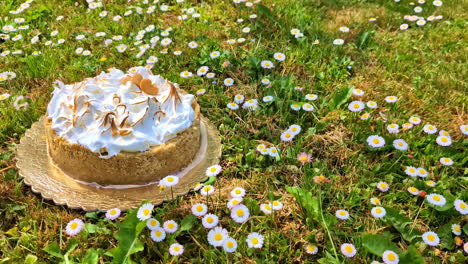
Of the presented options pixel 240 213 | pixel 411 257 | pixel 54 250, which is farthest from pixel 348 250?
pixel 54 250

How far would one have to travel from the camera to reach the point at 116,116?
7.50 ft

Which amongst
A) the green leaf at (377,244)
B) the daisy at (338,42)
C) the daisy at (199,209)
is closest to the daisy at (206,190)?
the daisy at (199,209)

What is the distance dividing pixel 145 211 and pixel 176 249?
9.3 inches

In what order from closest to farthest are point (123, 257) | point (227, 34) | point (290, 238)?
point (123, 257) → point (290, 238) → point (227, 34)

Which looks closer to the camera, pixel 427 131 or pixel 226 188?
pixel 226 188

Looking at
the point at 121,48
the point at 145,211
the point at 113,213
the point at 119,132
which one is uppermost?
the point at 119,132

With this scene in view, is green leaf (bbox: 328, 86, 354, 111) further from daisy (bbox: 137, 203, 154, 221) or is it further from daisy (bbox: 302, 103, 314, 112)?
daisy (bbox: 137, 203, 154, 221)

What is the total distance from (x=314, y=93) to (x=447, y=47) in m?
1.43

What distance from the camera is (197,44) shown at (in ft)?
12.1

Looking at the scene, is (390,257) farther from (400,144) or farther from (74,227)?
(74,227)

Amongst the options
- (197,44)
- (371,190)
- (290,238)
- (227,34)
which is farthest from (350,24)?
(290,238)

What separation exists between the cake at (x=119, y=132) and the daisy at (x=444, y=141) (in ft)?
4.98

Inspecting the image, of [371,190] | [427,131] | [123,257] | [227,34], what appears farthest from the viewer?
[227,34]

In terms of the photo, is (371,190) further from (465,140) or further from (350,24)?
(350,24)
